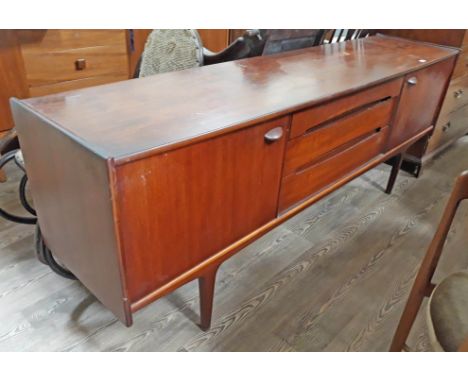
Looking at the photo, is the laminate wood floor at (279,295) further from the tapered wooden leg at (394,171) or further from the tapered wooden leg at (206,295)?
the tapered wooden leg at (394,171)

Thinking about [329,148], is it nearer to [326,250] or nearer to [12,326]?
[326,250]

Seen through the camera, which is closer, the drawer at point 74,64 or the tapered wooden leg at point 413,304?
the tapered wooden leg at point 413,304

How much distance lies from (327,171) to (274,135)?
42cm

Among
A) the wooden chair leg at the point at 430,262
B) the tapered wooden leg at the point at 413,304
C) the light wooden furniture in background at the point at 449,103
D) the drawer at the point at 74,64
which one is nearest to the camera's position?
the wooden chair leg at the point at 430,262

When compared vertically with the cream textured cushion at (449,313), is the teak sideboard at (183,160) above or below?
above

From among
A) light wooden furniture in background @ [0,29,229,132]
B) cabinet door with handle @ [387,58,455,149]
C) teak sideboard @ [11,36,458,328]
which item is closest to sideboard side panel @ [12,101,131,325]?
teak sideboard @ [11,36,458,328]

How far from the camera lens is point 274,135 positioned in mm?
1069

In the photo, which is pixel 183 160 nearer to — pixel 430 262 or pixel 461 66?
pixel 430 262

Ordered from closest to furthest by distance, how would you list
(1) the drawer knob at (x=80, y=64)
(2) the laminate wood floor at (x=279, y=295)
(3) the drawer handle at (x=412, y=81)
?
(2) the laminate wood floor at (x=279, y=295) < (3) the drawer handle at (x=412, y=81) < (1) the drawer knob at (x=80, y=64)

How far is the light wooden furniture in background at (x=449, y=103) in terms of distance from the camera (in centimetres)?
191

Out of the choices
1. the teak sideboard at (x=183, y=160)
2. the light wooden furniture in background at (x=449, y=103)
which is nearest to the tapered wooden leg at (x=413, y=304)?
the teak sideboard at (x=183, y=160)

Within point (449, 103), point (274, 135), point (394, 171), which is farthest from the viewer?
point (449, 103)

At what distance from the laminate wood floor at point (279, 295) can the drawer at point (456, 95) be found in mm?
577

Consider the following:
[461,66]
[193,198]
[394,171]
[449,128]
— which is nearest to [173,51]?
[193,198]
